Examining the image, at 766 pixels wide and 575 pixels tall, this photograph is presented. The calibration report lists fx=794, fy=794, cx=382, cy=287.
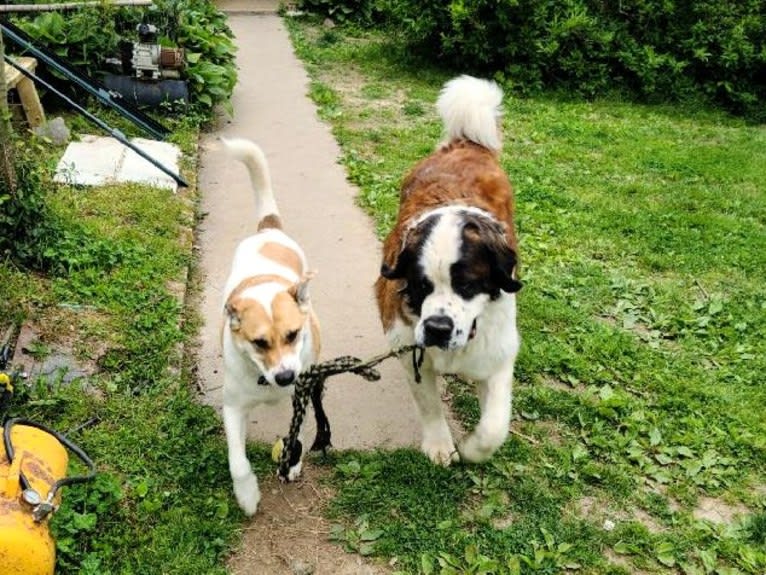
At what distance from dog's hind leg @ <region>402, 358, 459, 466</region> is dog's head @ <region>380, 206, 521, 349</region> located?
1.71ft

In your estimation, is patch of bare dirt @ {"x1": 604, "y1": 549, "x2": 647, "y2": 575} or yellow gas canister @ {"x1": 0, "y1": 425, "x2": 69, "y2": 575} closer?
yellow gas canister @ {"x1": 0, "y1": 425, "x2": 69, "y2": 575}

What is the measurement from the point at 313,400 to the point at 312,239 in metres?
2.63

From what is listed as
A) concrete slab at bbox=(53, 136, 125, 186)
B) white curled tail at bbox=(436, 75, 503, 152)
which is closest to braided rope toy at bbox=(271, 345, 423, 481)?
white curled tail at bbox=(436, 75, 503, 152)

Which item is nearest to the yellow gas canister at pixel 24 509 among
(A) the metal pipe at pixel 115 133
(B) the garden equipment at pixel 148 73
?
(A) the metal pipe at pixel 115 133

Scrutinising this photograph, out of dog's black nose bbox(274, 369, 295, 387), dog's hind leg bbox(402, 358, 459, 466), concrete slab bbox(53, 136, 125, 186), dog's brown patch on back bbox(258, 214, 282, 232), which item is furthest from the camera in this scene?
concrete slab bbox(53, 136, 125, 186)

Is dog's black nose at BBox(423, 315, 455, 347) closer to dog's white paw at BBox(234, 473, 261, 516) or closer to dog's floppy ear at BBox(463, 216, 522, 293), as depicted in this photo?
dog's floppy ear at BBox(463, 216, 522, 293)

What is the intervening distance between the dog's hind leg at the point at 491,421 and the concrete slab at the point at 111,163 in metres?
3.79

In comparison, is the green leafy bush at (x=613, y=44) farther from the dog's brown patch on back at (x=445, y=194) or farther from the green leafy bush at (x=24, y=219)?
the green leafy bush at (x=24, y=219)

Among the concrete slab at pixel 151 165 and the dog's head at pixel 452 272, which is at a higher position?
the dog's head at pixel 452 272

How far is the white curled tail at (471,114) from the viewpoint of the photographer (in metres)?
4.77

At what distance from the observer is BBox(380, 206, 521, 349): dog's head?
11.0 ft

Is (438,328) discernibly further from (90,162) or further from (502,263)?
(90,162)

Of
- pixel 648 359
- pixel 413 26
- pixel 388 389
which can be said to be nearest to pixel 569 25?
pixel 413 26

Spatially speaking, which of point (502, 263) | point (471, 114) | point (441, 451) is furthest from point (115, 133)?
point (502, 263)
